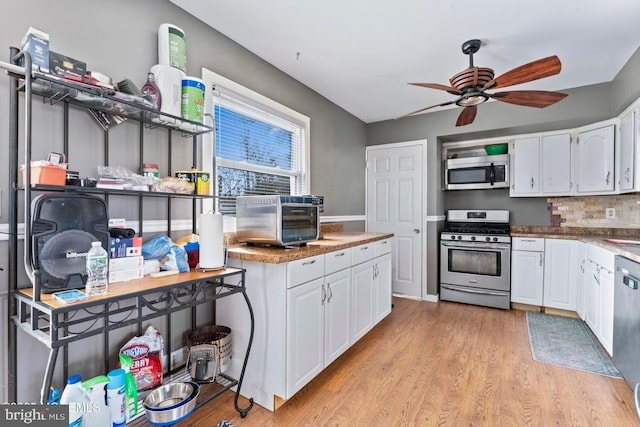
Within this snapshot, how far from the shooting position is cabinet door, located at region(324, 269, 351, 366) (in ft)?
7.11

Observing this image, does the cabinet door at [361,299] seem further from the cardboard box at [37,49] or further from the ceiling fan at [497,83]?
the cardboard box at [37,49]

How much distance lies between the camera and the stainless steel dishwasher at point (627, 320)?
1.89 meters

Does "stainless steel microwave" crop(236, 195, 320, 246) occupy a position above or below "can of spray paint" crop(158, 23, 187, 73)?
below

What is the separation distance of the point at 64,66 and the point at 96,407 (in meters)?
1.50

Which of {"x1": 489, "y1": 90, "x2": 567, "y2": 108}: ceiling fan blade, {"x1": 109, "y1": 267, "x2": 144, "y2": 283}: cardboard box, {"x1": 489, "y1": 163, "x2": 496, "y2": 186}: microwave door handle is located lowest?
{"x1": 109, "y1": 267, "x2": 144, "y2": 283}: cardboard box

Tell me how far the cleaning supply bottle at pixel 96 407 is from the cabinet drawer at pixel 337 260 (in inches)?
53.4

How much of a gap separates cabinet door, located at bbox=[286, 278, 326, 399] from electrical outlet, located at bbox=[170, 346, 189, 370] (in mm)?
729

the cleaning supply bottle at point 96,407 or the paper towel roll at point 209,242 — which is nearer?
the cleaning supply bottle at point 96,407

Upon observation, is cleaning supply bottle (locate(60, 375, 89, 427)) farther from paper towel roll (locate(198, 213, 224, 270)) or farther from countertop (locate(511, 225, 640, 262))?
countertop (locate(511, 225, 640, 262))

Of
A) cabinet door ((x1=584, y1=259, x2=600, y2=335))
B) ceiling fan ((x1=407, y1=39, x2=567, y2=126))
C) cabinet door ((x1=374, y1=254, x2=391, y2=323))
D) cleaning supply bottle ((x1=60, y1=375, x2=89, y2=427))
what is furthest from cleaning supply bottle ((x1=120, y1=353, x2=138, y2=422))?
cabinet door ((x1=584, y1=259, x2=600, y2=335))

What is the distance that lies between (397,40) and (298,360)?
244cm

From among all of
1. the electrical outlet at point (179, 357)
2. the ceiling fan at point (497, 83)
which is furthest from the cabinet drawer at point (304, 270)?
the ceiling fan at point (497, 83)

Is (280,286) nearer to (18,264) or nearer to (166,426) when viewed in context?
(166,426)

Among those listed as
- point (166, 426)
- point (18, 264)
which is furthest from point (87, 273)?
point (166, 426)
